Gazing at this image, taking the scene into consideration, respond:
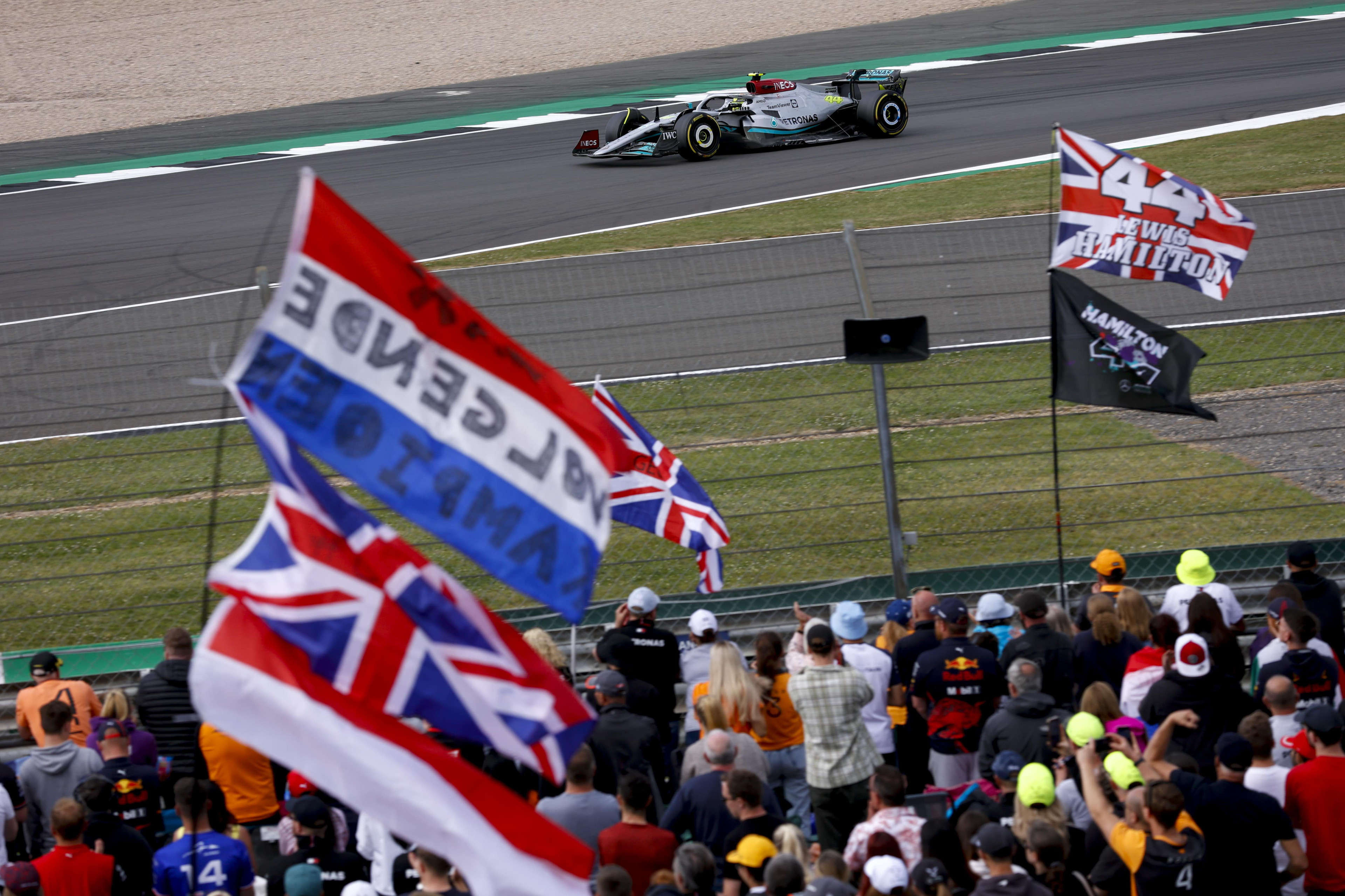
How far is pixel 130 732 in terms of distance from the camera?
620cm

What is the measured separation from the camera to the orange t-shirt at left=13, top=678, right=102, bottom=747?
649cm

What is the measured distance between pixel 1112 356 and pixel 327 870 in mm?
4793

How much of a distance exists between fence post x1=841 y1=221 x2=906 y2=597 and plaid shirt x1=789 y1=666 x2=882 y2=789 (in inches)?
68.5

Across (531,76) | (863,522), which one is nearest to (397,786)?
(863,522)

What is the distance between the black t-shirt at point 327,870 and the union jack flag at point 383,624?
2.06 m

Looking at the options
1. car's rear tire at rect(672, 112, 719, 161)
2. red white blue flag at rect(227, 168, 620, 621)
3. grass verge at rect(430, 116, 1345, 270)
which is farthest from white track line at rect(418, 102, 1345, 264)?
red white blue flag at rect(227, 168, 620, 621)

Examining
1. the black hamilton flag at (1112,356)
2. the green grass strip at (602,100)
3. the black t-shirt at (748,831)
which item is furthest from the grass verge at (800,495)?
the green grass strip at (602,100)

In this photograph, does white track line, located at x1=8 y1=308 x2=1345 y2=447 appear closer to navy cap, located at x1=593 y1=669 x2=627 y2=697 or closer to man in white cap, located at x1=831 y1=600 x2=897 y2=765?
man in white cap, located at x1=831 y1=600 x2=897 y2=765

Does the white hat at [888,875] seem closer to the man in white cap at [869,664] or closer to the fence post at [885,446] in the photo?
the man in white cap at [869,664]

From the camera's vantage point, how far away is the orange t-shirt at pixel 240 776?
6.21 meters

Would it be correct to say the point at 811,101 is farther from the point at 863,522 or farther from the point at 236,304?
the point at 863,522

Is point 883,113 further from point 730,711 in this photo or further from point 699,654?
point 730,711

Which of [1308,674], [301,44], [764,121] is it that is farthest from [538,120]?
[1308,674]

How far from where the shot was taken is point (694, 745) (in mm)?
6086
